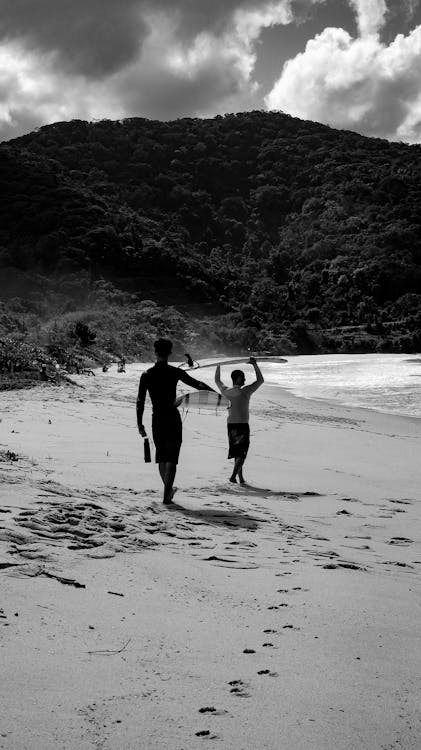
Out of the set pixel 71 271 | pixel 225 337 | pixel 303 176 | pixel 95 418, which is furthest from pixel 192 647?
pixel 303 176

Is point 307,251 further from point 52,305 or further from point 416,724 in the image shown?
point 416,724

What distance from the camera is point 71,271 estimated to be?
75.3m

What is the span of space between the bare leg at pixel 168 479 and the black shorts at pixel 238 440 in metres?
1.59

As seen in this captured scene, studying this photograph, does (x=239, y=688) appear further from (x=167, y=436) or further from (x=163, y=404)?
(x=163, y=404)

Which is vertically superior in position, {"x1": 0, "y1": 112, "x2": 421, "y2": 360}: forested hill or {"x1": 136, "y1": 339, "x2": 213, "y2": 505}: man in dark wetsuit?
{"x1": 0, "y1": 112, "x2": 421, "y2": 360}: forested hill

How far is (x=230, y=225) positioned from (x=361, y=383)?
107 metres

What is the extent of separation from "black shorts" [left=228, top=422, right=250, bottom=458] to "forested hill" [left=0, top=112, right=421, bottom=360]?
54.1 meters

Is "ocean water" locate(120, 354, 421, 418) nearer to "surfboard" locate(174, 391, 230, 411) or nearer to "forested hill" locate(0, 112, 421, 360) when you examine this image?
"surfboard" locate(174, 391, 230, 411)

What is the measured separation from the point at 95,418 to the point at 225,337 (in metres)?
51.2

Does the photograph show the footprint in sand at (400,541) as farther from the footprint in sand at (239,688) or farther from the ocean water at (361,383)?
the ocean water at (361,383)

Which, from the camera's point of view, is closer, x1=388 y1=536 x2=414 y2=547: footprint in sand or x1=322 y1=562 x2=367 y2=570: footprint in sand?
x1=322 y1=562 x2=367 y2=570: footprint in sand

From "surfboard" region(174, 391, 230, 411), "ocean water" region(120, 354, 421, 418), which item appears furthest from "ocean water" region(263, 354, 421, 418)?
"surfboard" region(174, 391, 230, 411)

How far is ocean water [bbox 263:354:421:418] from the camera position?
1905cm

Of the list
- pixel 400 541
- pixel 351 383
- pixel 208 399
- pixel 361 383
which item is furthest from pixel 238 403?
pixel 351 383
